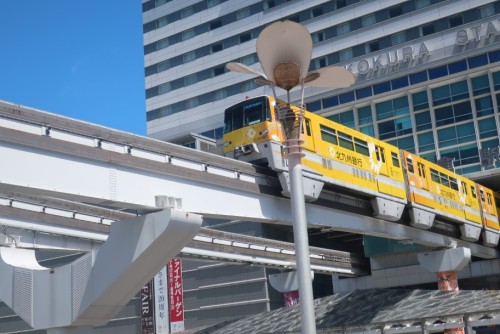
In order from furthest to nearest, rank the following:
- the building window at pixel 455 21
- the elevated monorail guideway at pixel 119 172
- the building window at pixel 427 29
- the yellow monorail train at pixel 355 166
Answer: the building window at pixel 427 29, the building window at pixel 455 21, the yellow monorail train at pixel 355 166, the elevated monorail guideway at pixel 119 172

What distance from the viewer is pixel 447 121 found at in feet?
179

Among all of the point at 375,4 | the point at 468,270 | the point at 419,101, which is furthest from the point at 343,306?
the point at 375,4

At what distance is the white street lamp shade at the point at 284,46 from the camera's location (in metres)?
10.9

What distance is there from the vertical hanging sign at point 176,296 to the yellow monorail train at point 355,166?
2140cm

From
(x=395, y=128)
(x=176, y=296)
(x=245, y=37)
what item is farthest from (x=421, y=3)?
(x=176, y=296)

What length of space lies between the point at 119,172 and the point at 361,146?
13097mm

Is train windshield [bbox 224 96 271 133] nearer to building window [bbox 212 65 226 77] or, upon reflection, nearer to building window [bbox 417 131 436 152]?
building window [bbox 417 131 436 152]

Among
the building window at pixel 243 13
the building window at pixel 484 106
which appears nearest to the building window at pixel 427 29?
the building window at pixel 484 106

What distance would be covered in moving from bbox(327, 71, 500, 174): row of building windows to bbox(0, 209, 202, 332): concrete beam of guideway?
40.5 metres

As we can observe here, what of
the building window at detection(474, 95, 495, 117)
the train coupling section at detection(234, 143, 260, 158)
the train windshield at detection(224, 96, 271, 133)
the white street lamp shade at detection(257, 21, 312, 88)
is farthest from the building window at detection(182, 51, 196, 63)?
the white street lamp shade at detection(257, 21, 312, 88)

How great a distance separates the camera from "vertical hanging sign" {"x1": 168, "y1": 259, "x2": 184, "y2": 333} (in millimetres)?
49625

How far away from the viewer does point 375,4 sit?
59.5 metres

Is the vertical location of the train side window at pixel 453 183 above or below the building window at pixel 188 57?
below

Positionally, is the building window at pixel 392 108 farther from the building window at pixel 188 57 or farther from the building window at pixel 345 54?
the building window at pixel 188 57
